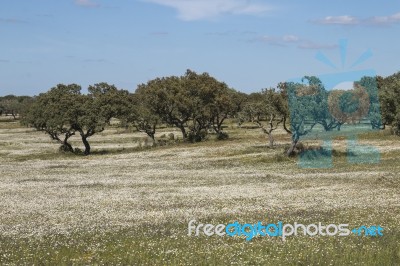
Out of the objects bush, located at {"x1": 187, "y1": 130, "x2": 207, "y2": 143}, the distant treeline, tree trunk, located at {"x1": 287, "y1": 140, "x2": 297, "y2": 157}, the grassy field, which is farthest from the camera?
bush, located at {"x1": 187, "y1": 130, "x2": 207, "y2": 143}

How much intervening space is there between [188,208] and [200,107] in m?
58.6

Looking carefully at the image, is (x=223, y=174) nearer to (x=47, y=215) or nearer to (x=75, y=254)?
(x=47, y=215)

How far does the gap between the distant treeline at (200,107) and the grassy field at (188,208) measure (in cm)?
507

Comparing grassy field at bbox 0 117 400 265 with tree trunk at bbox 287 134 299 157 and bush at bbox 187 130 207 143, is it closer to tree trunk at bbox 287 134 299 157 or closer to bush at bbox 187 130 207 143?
tree trunk at bbox 287 134 299 157

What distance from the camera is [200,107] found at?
87.6 metres

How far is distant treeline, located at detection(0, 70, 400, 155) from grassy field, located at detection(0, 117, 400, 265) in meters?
5.07

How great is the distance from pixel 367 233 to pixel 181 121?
231 ft

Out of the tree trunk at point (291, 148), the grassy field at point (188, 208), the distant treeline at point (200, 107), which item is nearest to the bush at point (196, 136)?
the distant treeline at point (200, 107)

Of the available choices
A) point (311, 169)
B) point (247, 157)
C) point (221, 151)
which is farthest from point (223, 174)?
point (221, 151)

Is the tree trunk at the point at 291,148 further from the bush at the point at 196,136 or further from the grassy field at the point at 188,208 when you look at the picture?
the bush at the point at 196,136

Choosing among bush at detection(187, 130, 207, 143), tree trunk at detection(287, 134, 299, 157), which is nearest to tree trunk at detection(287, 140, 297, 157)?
tree trunk at detection(287, 134, 299, 157)

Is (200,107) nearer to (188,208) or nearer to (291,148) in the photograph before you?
(291,148)

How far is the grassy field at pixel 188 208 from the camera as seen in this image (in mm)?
18625

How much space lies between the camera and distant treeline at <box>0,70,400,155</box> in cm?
5644
